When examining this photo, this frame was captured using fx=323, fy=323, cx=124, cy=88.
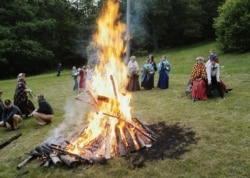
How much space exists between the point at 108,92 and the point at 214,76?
5754 mm

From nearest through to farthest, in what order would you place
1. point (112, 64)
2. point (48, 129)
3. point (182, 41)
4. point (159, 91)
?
point (112, 64)
point (48, 129)
point (159, 91)
point (182, 41)

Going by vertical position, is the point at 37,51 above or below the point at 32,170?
above

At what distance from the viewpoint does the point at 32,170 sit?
7.99 metres

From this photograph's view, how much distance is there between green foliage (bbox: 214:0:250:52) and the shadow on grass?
2224 centimetres

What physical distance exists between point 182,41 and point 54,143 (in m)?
41.7

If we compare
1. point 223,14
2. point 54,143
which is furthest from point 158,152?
point 223,14

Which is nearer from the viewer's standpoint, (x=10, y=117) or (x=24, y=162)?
(x=24, y=162)

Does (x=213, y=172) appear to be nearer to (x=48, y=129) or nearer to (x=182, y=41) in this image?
(x=48, y=129)

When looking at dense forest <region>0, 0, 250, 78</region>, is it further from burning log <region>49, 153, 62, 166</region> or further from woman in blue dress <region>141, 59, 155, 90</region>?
burning log <region>49, 153, 62, 166</region>

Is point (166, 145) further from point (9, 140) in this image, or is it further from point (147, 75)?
point (147, 75)

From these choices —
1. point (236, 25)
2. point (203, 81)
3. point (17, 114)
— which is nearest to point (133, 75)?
point (203, 81)

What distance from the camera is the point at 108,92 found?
1030 centimetres

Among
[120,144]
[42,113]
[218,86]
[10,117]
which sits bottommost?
[120,144]

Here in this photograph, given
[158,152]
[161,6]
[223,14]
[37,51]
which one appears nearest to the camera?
[158,152]
